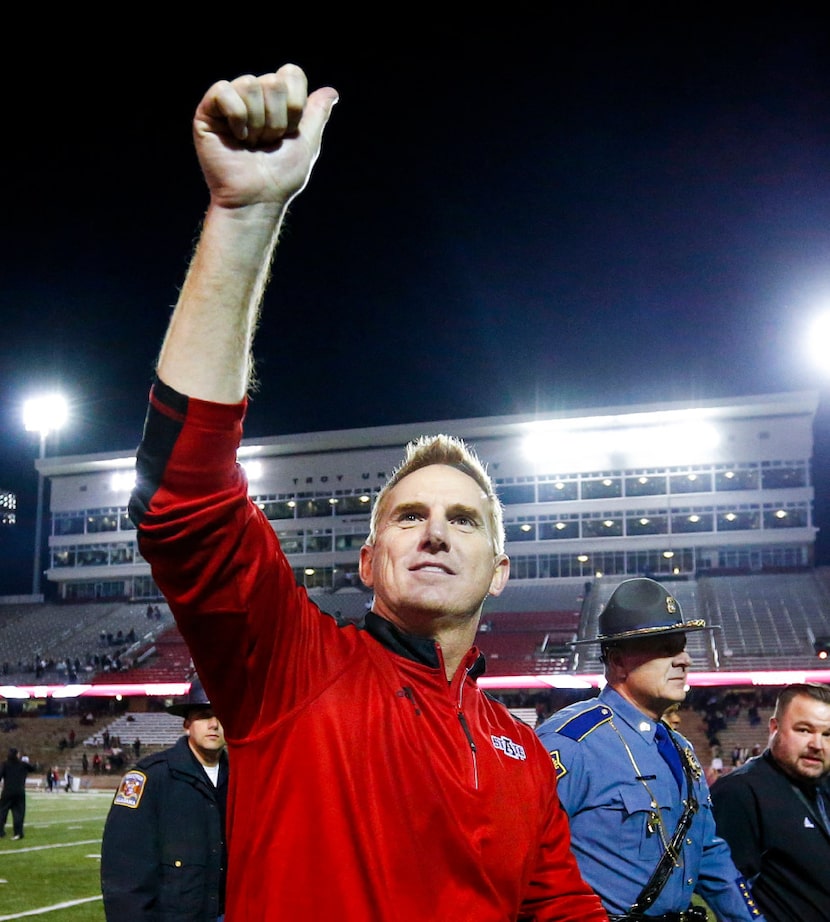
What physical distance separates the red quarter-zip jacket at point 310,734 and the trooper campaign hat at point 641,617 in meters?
2.41

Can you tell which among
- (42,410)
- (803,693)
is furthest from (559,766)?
(42,410)

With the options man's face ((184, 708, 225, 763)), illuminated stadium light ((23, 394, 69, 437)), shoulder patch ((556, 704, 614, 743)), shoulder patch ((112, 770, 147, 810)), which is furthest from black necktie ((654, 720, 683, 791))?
illuminated stadium light ((23, 394, 69, 437))

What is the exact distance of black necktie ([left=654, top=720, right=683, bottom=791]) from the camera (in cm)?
424

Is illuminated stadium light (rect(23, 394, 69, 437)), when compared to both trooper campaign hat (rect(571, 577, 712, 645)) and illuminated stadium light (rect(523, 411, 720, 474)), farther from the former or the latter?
trooper campaign hat (rect(571, 577, 712, 645))

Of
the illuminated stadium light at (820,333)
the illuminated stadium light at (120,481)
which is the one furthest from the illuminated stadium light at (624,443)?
the illuminated stadium light at (120,481)

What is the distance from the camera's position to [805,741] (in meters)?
4.88

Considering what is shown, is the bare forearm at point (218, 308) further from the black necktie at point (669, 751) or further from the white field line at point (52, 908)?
the white field line at point (52, 908)

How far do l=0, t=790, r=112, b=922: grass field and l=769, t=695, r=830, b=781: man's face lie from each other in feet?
25.9

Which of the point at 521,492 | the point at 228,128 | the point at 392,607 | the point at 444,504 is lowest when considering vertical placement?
the point at 392,607

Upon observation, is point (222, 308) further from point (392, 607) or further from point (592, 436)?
point (592, 436)

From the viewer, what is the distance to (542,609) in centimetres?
4391

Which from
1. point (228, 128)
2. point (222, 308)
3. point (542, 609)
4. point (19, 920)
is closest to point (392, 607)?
point (222, 308)

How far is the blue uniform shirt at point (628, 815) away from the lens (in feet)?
12.7

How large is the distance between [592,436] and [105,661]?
85.5 feet
